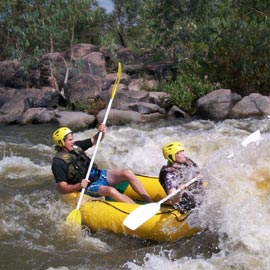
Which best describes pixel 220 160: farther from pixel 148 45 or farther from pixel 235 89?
pixel 148 45

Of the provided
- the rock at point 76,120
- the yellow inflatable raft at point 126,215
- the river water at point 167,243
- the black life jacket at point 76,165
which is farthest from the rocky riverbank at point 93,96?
the yellow inflatable raft at point 126,215

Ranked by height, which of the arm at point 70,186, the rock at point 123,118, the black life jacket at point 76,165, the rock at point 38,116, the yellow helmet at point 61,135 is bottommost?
the rock at point 38,116

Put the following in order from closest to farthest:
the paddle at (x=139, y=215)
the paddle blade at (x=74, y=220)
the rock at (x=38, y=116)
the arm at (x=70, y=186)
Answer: the paddle at (x=139, y=215) < the paddle blade at (x=74, y=220) < the arm at (x=70, y=186) < the rock at (x=38, y=116)

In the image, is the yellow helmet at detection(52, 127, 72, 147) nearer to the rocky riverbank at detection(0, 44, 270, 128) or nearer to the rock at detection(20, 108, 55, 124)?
the rocky riverbank at detection(0, 44, 270, 128)

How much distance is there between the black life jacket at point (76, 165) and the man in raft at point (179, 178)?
1078 millimetres

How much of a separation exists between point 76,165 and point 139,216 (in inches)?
50.4

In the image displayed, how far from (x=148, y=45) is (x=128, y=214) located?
49.8 ft

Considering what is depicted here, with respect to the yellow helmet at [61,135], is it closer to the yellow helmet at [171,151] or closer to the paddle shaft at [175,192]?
the yellow helmet at [171,151]

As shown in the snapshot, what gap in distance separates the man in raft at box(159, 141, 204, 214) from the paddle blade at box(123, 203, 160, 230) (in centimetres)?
31

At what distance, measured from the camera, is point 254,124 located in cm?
1057

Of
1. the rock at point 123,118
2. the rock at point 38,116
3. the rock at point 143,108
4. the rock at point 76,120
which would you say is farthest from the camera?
the rock at point 38,116

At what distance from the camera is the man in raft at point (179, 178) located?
475 cm

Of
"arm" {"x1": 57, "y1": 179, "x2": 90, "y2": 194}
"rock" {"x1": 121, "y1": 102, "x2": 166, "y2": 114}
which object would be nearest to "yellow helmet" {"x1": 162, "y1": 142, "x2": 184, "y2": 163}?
"arm" {"x1": 57, "y1": 179, "x2": 90, "y2": 194}

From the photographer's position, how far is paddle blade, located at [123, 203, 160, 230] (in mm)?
4414
